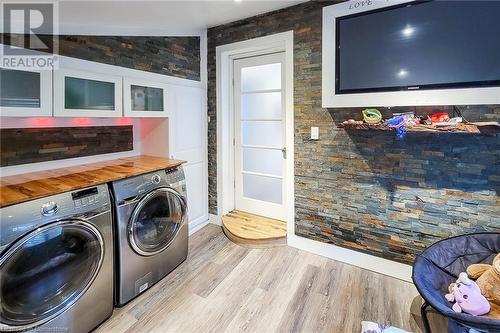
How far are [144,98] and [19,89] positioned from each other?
973 millimetres

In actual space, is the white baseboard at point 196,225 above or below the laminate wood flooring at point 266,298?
above

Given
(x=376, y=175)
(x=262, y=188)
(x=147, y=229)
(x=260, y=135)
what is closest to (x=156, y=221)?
(x=147, y=229)

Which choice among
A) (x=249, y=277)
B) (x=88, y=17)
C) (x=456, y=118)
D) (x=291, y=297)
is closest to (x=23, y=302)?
(x=249, y=277)

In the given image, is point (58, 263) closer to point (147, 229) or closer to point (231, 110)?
point (147, 229)

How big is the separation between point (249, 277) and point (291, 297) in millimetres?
432

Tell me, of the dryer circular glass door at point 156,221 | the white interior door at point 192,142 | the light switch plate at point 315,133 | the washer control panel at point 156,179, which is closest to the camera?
the dryer circular glass door at point 156,221

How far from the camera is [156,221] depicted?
2.35 meters

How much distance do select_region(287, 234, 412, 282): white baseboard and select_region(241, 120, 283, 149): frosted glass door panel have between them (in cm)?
111

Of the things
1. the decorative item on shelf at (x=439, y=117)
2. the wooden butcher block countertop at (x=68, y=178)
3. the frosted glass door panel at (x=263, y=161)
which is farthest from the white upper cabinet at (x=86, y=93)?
the decorative item on shelf at (x=439, y=117)

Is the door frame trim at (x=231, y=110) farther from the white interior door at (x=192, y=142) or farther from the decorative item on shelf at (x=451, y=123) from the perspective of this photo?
the decorative item on shelf at (x=451, y=123)

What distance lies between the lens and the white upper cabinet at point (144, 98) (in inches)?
93.2

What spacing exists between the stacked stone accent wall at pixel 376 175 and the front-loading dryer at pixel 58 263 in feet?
6.06

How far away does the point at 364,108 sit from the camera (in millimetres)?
2385

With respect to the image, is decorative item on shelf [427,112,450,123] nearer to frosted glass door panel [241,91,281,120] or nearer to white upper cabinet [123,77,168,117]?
frosted glass door panel [241,91,281,120]
